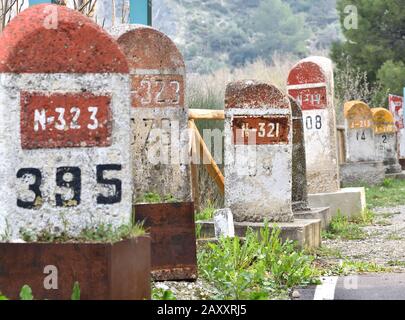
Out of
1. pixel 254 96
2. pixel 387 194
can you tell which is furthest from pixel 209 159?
pixel 387 194

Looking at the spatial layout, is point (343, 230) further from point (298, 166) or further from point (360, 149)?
point (360, 149)

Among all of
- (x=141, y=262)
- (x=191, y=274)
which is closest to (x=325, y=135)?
(x=191, y=274)

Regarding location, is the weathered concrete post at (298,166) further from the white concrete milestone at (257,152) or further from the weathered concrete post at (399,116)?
the weathered concrete post at (399,116)

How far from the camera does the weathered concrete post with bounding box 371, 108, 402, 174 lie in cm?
2697

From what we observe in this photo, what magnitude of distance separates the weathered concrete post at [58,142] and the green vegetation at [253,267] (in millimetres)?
1758

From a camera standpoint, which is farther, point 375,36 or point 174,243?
point 375,36

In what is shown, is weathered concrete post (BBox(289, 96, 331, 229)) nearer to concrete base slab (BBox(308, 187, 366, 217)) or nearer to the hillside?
concrete base slab (BBox(308, 187, 366, 217))

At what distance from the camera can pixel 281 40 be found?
77250 millimetres

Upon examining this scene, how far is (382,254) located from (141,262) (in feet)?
19.0

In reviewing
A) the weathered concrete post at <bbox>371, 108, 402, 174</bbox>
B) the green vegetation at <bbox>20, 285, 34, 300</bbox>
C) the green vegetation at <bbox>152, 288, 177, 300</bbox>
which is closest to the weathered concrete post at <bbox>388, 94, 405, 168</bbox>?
the weathered concrete post at <bbox>371, 108, 402, 174</bbox>

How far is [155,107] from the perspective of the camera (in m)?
9.46

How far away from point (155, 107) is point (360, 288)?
236cm

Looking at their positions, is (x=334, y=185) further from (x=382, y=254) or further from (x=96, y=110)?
(x=96, y=110)
